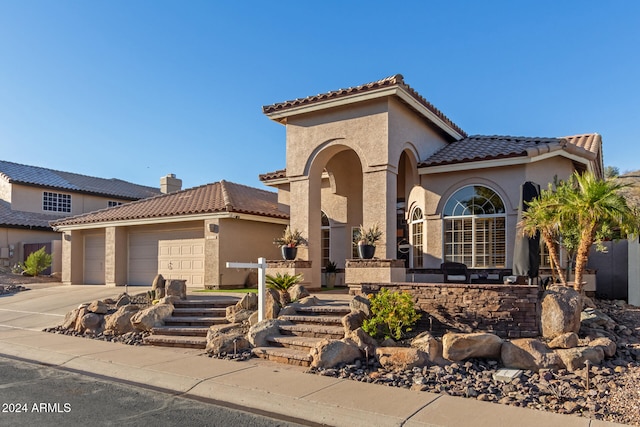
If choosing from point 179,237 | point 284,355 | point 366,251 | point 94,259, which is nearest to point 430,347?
point 284,355

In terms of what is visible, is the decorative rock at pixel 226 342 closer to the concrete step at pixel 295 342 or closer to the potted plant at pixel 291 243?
the concrete step at pixel 295 342

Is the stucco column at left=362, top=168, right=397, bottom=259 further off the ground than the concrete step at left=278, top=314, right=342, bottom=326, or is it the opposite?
the stucco column at left=362, top=168, right=397, bottom=259

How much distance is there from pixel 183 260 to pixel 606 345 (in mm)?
15298

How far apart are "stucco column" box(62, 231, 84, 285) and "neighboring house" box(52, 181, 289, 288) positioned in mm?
34

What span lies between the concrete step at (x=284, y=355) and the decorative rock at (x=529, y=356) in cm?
325

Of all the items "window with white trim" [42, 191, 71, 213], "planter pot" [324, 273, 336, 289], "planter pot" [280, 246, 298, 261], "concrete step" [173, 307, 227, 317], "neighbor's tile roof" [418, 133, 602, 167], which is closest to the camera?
"concrete step" [173, 307, 227, 317]

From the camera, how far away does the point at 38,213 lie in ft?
103

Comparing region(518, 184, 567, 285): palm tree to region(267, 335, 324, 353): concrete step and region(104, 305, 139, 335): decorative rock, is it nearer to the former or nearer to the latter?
region(267, 335, 324, 353): concrete step

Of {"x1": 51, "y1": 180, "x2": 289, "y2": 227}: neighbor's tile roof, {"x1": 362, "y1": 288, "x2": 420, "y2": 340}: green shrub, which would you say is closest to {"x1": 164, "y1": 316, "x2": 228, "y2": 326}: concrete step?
{"x1": 362, "y1": 288, "x2": 420, "y2": 340}: green shrub

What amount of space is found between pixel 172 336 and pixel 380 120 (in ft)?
26.1

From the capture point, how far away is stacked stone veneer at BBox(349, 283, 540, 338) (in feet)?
29.6

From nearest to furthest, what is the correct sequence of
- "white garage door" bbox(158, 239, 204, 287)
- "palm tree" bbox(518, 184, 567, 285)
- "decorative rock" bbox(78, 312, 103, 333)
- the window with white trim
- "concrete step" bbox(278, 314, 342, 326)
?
"concrete step" bbox(278, 314, 342, 326) → "palm tree" bbox(518, 184, 567, 285) → "decorative rock" bbox(78, 312, 103, 333) → "white garage door" bbox(158, 239, 204, 287) → the window with white trim

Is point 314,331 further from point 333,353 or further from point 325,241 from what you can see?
point 325,241

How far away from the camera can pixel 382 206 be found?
1372 cm
